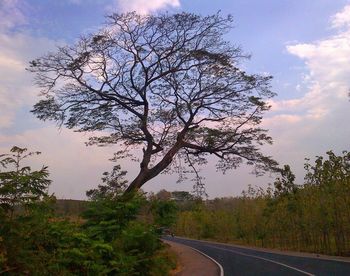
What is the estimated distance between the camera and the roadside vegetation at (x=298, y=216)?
28062 millimetres

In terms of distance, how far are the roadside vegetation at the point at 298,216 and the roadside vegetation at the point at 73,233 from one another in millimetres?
12316

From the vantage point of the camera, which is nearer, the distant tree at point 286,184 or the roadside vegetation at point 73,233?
the roadside vegetation at point 73,233

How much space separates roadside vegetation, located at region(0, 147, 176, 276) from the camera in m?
6.11

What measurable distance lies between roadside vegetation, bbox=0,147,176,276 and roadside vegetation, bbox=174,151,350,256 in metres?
12.3

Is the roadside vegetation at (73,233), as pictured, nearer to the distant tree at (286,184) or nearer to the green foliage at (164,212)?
the green foliage at (164,212)

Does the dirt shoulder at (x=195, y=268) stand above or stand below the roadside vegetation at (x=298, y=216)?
below

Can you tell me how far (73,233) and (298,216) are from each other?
28.1m

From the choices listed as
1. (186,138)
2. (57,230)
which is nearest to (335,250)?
(186,138)

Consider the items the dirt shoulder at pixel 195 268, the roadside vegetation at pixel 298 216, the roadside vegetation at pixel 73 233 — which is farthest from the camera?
the roadside vegetation at pixel 298 216

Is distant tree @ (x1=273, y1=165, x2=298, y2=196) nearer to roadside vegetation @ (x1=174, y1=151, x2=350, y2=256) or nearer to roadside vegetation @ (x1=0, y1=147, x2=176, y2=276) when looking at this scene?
roadside vegetation @ (x1=174, y1=151, x2=350, y2=256)

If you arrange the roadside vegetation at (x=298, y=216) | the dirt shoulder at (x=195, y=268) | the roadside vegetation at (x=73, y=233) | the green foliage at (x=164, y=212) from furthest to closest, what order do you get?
1. the roadside vegetation at (x=298, y=216)
2. the dirt shoulder at (x=195, y=268)
3. the green foliage at (x=164, y=212)
4. the roadside vegetation at (x=73, y=233)

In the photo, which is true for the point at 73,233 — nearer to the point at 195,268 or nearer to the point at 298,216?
the point at 195,268

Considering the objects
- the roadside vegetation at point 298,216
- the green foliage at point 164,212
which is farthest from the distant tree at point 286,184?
the green foliage at point 164,212

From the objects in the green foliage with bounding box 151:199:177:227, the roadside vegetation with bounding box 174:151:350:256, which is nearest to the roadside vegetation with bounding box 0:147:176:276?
the green foliage with bounding box 151:199:177:227
